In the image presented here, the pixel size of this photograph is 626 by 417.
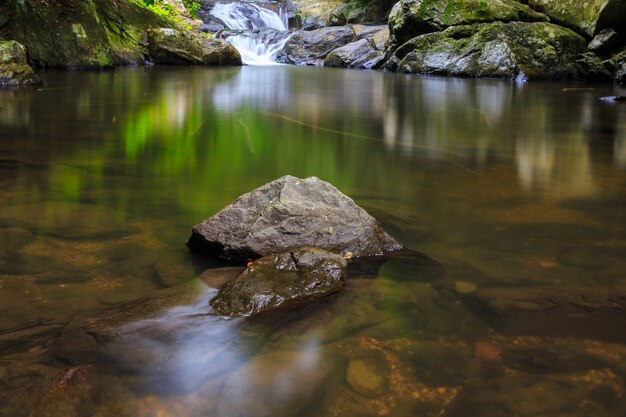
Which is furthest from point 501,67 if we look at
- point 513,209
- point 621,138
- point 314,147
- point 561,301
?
point 561,301

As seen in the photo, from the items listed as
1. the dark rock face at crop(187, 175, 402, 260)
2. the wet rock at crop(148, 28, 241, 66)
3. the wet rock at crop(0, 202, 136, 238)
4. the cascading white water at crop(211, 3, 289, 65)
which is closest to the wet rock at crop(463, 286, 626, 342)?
the dark rock face at crop(187, 175, 402, 260)


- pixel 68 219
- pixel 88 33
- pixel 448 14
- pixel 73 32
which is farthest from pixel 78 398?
pixel 448 14

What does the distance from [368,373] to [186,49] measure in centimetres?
1915

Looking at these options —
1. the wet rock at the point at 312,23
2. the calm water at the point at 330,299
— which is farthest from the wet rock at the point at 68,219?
the wet rock at the point at 312,23

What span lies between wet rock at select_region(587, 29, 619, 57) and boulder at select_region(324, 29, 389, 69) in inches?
308

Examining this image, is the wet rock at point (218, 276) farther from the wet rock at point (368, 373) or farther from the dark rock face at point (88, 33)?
the dark rock face at point (88, 33)

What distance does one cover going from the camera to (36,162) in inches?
162

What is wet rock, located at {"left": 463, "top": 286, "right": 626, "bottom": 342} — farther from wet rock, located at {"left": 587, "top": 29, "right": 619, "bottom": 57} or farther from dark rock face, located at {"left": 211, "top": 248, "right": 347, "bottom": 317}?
wet rock, located at {"left": 587, "top": 29, "right": 619, "bottom": 57}

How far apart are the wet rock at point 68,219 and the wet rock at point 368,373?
1.51m

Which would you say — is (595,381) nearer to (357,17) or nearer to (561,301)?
(561,301)

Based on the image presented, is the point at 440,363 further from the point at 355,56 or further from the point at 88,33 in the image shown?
the point at 355,56

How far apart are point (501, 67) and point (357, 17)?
1225 centimetres

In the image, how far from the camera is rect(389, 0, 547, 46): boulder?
57.2 ft

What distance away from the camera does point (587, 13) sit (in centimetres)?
1664
